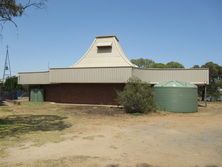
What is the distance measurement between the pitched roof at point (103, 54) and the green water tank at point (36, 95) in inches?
224

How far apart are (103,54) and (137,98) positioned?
51.8 ft

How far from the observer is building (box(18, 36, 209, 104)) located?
35969 mm

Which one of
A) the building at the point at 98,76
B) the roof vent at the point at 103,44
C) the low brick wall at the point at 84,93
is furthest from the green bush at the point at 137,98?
the roof vent at the point at 103,44

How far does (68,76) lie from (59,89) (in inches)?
133

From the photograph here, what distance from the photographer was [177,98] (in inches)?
1186

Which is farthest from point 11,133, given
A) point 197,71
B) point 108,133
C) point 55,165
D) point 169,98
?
point 197,71

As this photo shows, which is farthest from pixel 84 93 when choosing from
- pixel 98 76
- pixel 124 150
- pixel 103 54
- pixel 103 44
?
pixel 124 150

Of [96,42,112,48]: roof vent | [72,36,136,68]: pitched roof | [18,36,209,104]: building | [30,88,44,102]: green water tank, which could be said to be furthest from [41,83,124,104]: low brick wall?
[96,42,112,48]: roof vent

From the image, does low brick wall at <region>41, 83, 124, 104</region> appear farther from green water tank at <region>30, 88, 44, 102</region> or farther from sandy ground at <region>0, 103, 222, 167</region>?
sandy ground at <region>0, 103, 222, 167</region>

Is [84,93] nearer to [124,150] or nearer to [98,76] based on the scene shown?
[98,76]

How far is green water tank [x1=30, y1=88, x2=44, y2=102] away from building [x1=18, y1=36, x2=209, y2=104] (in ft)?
1.75

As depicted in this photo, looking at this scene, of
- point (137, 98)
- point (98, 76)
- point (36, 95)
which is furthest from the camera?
point (36, 95)

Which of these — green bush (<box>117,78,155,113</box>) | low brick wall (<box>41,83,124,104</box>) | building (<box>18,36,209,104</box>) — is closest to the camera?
green bush (<box>117,78,155,113</box>)

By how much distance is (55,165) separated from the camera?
959cm
